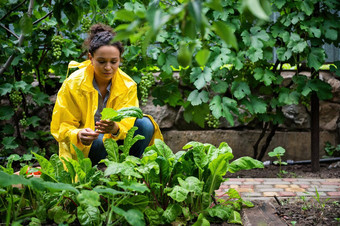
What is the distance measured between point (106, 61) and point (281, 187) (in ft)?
4.75

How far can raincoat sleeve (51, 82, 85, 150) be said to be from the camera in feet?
7.59

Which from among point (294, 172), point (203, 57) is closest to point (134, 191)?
point (203, 57)

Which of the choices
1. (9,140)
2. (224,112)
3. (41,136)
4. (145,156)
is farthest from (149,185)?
(41,136)

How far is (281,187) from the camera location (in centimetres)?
264

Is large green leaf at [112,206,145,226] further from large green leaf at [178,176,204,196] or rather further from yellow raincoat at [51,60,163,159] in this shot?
yellow raincoat at [51,60,163,159]

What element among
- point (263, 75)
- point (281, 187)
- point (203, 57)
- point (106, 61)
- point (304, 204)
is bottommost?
point (281, 187)

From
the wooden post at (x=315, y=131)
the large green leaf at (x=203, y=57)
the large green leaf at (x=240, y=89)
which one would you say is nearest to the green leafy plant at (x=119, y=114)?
the large green leaf at (x=203, y=57)

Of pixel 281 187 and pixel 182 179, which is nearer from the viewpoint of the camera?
pixel 182 179

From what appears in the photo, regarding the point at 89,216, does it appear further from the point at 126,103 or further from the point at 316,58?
the point at 316,58

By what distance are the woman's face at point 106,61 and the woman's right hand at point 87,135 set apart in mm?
405

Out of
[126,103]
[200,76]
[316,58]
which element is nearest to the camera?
[126,103]

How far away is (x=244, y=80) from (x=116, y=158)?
5.61 feet

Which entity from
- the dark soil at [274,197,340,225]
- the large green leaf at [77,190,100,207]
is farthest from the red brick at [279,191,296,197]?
the large green leaf at [77,190,100,207]

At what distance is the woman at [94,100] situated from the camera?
2.31 meters
